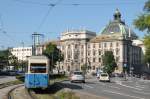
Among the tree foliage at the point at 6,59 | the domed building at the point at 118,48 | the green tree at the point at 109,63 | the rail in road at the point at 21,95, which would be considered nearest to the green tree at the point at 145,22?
the rail in road at the point at 21,95

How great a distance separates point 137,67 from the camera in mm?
198500

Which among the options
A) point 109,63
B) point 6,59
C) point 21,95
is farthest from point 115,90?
point 6,59

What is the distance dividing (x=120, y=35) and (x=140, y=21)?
6181 inches

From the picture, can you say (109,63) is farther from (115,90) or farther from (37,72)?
(37,72)

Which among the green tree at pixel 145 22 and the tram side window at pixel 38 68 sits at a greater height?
the green tree at pixel 145 22

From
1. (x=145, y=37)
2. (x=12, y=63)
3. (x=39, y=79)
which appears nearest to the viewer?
(x=145, y=37)

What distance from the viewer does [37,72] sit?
35.0 meters

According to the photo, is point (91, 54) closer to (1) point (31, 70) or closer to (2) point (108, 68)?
(2) point (108, 68)

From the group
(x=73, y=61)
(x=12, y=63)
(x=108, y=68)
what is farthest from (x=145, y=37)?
(x=73, y=61)

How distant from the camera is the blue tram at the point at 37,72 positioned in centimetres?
3488

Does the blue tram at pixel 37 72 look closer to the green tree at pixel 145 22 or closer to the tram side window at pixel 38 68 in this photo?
the tram side window at pixel 38 68

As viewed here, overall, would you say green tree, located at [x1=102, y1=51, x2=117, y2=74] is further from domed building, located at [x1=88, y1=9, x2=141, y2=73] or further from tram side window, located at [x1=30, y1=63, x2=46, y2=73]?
tram side window, located at [x1=30, y1=63, x2=46, y2=73]

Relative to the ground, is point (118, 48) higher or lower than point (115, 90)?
higher

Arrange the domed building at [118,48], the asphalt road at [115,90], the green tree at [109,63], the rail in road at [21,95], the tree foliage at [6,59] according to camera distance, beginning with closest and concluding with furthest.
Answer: the rail in road at [21,95] → the asphalt road at [115,90] → the green tree at [109,63] → the tree foliage at [6,59] → the domed building at [118,48]
